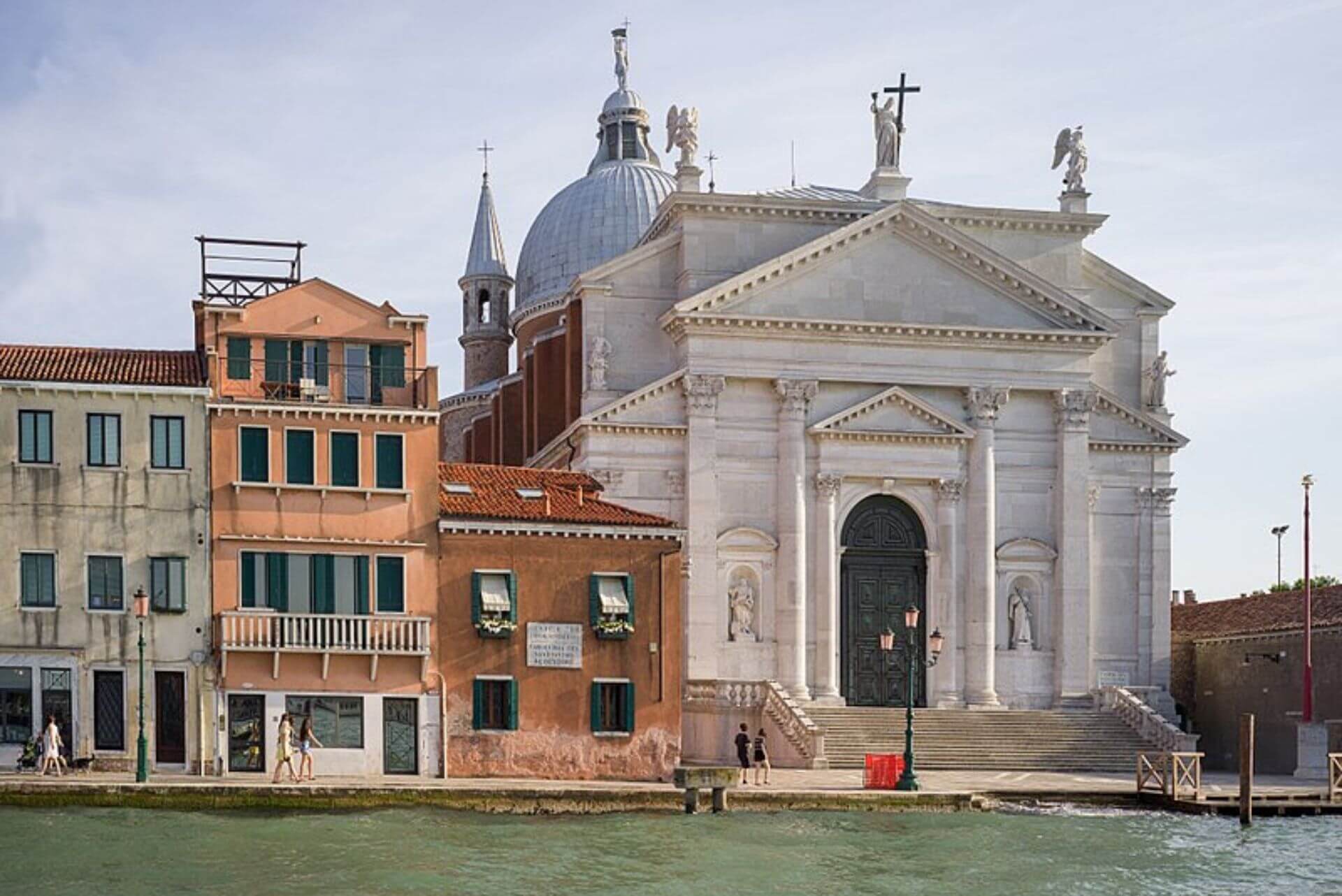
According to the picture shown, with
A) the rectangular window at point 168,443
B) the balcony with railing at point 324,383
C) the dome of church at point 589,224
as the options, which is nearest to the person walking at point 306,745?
the rectangular window at point 168,443

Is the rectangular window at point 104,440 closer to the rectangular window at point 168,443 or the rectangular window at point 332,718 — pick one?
the rectangular window at point 168,443

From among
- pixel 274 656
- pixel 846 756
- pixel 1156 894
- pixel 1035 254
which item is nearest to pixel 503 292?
pixel 1035 254

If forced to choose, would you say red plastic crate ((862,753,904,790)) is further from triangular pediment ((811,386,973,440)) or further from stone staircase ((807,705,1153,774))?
triangular pediment ((811,386,973,440))

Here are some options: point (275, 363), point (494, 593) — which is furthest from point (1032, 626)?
point (275, 363)

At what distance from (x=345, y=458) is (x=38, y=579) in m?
5.99

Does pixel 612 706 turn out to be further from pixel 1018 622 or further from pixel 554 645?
pixel 1018 622

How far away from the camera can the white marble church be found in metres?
51.6

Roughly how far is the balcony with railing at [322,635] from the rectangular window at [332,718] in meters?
0.53

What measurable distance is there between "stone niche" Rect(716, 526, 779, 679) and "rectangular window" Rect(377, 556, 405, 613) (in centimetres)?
1219

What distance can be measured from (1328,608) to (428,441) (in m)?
22.5

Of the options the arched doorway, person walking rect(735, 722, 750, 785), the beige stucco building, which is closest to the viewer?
the beige stucco building

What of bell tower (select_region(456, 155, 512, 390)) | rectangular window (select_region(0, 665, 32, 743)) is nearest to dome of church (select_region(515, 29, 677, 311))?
bell tower (select_region(456, 155, 512, 390))

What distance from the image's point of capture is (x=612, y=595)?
42.3m

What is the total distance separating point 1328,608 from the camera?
5084 centimetres
